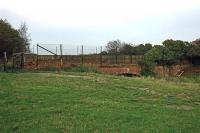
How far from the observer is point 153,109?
15.4 m

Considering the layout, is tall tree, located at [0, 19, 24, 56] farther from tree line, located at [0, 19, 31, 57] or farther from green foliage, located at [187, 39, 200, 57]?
green foliage, located at [187, 39, 200, 57]

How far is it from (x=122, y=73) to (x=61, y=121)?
28.2 m

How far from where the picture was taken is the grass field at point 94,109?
40.7 ft

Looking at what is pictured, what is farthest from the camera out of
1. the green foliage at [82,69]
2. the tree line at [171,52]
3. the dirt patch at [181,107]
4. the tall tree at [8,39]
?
the tree line at [171,52]

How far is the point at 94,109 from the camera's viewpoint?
14.7 metres

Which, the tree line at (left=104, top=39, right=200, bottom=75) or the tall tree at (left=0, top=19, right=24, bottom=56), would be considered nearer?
the tall tree at (left=0, top=19, right=24, bottom=56)

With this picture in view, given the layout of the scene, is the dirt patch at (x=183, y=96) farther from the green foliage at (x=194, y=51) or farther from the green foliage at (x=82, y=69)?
the green foliage at (x=194, y=51)

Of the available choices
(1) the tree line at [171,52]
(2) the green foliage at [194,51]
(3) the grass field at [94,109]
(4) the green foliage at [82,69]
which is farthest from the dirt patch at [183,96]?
(2) the green foliage at [194,51]

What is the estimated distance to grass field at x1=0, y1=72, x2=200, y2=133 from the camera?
1241 cm

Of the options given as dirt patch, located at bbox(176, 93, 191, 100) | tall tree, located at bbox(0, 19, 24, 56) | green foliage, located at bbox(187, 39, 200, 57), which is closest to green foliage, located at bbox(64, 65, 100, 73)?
tall tree, located at bbox(0, 19, 24, 56)

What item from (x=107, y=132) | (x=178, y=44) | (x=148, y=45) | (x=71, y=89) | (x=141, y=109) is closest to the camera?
(x=107, y=132)

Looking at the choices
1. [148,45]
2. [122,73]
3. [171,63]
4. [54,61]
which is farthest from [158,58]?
[148,45]

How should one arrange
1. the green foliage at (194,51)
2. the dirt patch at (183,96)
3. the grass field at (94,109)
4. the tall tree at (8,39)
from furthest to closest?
1. the green foliage at (194,51)
2. the tall tree at (8,39)
3. the dirt patch at (183,96)
4. the grass field at (94,109)

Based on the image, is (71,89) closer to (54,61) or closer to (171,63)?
(54,61)
